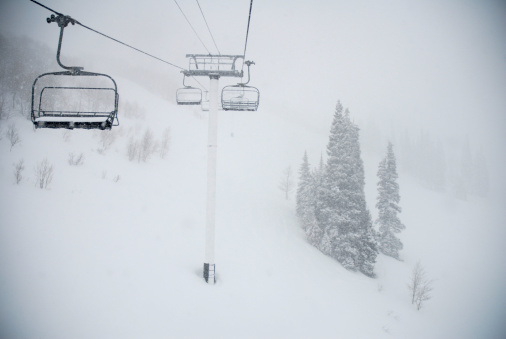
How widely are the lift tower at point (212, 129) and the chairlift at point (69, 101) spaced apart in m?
3.30

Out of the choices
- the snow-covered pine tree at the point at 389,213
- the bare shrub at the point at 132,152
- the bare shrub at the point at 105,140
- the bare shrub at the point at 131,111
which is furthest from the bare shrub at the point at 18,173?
the snow-covered pine tree at the point at 389,213

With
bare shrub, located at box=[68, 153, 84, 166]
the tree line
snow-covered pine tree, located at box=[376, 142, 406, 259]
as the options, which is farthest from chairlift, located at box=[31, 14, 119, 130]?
snow-covered pine tree, located at box=[376, 142, 406, 259]

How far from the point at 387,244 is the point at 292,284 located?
2420 centimetres

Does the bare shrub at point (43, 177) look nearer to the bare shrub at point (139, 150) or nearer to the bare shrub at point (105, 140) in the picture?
the bare shrub at point (105, 140)

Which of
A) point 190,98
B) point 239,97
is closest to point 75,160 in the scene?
point 190,98

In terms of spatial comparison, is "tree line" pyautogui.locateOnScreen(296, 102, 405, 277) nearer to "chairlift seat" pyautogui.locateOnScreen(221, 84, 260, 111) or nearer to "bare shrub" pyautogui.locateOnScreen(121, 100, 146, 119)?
"chairlift seat" pyautogui.locateOnScreen(221, 84, 260, 111)

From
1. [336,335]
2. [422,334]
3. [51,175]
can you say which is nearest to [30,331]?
[51,175]

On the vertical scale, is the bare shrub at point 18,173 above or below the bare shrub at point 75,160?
below

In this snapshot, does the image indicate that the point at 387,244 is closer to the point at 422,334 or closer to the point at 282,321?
the point at 422,334

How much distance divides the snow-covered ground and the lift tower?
935 mm

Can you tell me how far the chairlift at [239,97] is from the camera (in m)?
8.52

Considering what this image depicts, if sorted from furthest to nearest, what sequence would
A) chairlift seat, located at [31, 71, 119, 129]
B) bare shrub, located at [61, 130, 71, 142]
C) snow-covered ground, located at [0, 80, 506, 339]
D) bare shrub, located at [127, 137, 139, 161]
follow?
bare shrub, located at [127, 137, 139, 161]
bare shrub, located at [61, 130, 71, 142]
snow-covered ground, located at [0, 80, 506, 339]
chairlift seat, located at [31, 71, 119, 129]

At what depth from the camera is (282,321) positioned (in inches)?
361

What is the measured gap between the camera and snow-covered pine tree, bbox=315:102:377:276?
2127 centimetres
